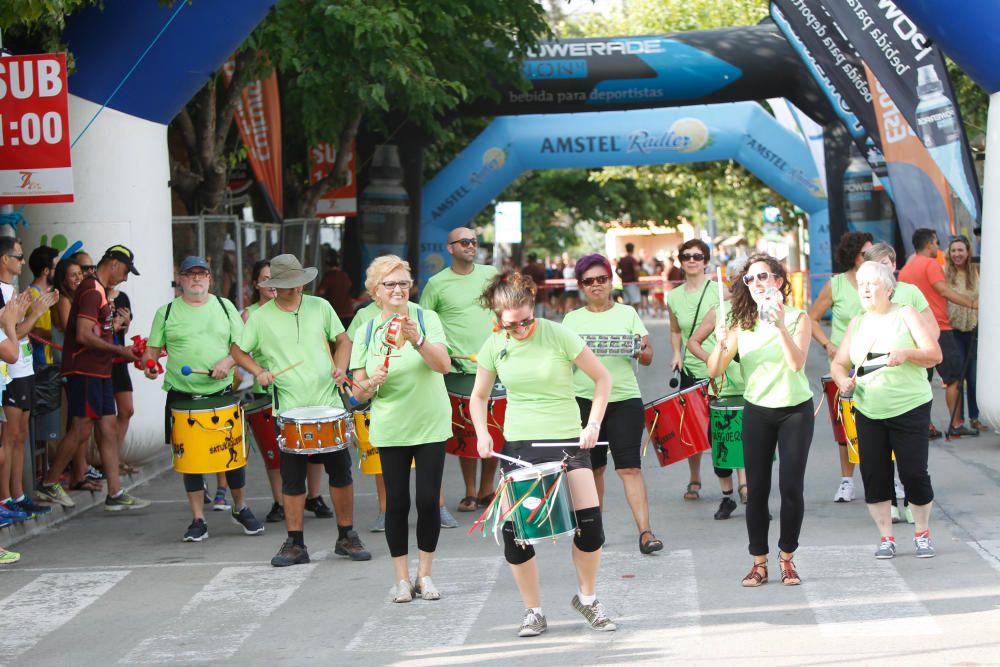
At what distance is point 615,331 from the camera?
8609 mm

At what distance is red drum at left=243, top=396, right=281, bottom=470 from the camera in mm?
9828

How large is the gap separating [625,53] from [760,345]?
49.6 ft

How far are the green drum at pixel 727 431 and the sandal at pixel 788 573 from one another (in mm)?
2057

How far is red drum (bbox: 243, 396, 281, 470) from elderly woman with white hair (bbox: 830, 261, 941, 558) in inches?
145

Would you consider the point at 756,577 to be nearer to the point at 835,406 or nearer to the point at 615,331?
the point at 615,331

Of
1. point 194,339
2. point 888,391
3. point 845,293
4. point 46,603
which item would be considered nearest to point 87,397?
point 194,339

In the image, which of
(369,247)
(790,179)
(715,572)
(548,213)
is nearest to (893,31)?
(715,572)

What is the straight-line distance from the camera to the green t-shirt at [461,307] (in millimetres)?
10250

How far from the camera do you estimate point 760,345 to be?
25.0 feet

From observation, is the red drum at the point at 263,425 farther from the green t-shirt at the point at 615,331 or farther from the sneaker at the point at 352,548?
the green t-shirt at the point at 615,331

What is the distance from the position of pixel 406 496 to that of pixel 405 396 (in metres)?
0.51

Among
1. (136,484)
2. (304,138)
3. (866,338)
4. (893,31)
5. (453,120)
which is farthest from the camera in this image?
(453,120)

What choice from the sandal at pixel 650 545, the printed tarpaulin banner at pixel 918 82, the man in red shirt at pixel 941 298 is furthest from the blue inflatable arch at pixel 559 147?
the sandal at pixel 650 545

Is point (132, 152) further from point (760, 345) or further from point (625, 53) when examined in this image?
point (625, 53)
